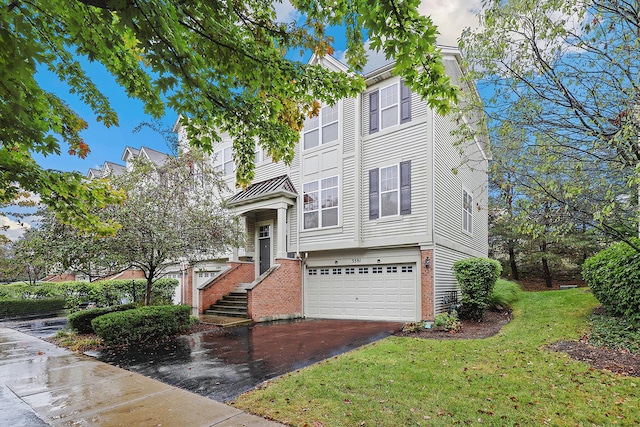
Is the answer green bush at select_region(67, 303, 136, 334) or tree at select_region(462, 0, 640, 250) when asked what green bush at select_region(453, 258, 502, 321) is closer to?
tree at select_region(462, 0, 640, 250)

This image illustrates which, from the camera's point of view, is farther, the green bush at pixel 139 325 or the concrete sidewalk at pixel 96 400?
the green bush at pixel 139 325

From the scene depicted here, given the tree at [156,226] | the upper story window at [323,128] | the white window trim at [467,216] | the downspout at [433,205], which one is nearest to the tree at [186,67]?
the tree at [156,226]

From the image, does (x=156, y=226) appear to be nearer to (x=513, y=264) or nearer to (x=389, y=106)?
(x=389, y=106)

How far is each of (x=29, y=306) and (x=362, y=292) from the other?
16698mm

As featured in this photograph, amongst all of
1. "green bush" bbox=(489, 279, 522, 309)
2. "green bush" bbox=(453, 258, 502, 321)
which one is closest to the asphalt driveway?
"green bush" bbox=(453, 258, 502, 321)

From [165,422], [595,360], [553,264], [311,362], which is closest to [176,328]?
[311,362]

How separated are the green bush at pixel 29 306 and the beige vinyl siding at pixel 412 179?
55.1 ft

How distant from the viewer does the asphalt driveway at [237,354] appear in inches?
227

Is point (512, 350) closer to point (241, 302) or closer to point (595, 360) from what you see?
point (595, 360)

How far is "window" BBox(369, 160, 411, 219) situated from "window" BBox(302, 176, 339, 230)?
4.73ft

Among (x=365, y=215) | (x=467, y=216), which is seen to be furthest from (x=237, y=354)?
(x=467, y=216)

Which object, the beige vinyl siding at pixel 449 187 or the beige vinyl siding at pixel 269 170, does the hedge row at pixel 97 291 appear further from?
the beige vinyl siding at pixel 449 187

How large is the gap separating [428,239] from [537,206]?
503cm

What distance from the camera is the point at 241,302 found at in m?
13.9
